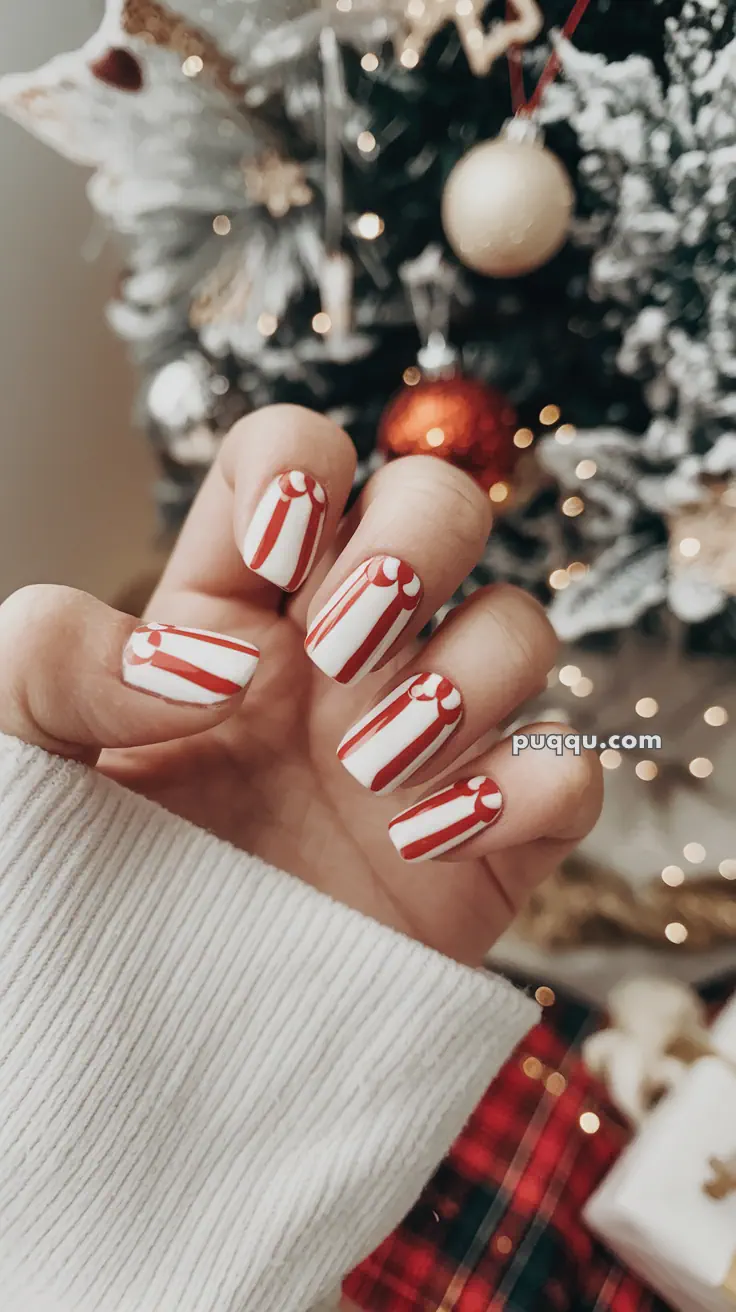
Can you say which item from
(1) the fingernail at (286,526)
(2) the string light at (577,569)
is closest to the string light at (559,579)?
(2) the string light at (577,569)

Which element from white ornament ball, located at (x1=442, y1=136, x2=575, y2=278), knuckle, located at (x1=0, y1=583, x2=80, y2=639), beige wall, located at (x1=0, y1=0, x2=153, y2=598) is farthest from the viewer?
beige wall, located at (x1=0, y1=0, x2=153, y2=598)

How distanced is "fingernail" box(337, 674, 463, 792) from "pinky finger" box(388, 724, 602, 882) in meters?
0.02

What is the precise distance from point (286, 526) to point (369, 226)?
12.6 inches

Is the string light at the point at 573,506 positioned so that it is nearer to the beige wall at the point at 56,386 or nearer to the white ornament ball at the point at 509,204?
the white ornament ball at the point at 509,204

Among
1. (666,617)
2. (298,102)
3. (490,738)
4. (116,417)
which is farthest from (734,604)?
(116,417)

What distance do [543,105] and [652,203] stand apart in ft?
0.29

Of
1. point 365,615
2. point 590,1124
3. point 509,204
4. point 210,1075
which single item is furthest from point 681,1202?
point 509,204

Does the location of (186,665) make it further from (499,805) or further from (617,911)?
(617,911)

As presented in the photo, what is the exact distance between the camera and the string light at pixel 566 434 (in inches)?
22.6

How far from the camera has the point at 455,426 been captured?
1.75 ft

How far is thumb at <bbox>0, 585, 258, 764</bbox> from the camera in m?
0.33

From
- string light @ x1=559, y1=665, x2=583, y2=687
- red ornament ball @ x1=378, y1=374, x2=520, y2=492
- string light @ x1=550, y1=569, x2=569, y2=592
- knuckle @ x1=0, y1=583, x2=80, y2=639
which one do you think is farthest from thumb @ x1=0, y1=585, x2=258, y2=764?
string light @ x1=559, y1=665, x2=583, y2=687

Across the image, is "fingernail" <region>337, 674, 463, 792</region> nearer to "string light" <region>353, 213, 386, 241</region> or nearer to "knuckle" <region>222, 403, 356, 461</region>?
"knuckle" <region>222, 403, 356, 461</region>

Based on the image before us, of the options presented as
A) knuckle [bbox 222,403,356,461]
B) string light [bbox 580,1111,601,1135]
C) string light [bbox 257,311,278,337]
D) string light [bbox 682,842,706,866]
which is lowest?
string light [bbox 580,1111,601,1135]
